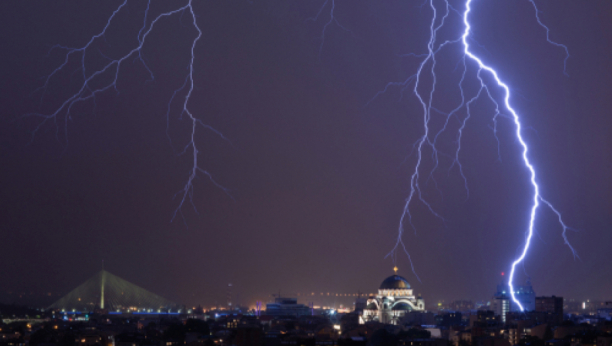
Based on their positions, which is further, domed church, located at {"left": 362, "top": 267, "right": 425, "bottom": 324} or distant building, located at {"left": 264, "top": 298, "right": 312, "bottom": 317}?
distant building, located at {"left": 264, "top": 298, "right": 312, "bottom": 317}

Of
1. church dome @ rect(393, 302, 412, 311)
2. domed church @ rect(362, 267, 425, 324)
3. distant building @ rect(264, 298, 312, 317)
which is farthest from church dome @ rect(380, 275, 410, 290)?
distant building @ rect(264, 298, 312, 317)

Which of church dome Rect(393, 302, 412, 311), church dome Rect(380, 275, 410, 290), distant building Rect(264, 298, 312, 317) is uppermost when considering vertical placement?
church dome Rect(380, 275, 410, 290)

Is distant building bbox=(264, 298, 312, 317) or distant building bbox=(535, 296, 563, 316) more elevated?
distant building bbox=(535, 296, 563, 316)

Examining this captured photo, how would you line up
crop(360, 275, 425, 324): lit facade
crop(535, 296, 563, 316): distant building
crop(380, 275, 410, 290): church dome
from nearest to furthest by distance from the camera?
1. crop(360, 275, 425, 324): lit facade
2. crop(380, 275, 410, 290): church dome
3. crop(535, 296, 563, 316): distant building

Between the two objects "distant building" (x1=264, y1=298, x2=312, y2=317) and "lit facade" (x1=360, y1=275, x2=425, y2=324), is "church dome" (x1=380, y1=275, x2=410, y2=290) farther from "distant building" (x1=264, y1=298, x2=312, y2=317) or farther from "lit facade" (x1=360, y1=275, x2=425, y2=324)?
"distant building" (x1=264, y1=298, x2=312, y2=317)

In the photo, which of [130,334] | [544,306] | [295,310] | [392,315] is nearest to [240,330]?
[130,334]

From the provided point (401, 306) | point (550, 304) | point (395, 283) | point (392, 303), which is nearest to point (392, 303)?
point (392, 303)

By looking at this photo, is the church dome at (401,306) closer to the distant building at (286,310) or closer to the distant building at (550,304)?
the distant building at (550,304)

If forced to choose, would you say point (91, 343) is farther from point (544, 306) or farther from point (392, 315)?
point (544, 306)

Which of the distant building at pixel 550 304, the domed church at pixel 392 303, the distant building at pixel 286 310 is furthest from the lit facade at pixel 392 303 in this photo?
the distant building at pixel 286 310
